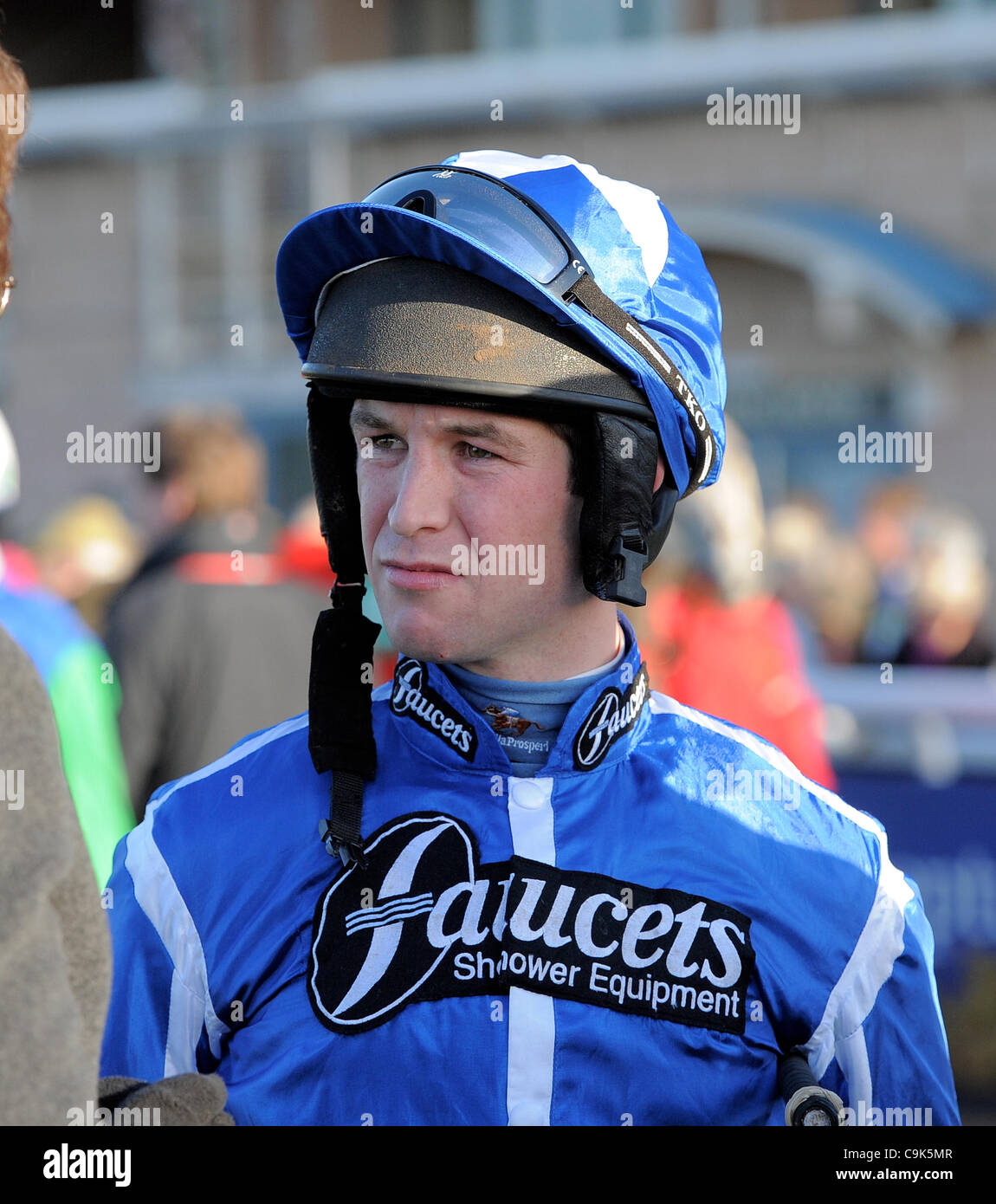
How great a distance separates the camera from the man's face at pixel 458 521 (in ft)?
5.90

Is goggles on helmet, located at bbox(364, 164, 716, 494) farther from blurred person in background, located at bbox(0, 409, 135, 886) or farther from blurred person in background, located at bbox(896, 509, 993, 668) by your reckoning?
blurred person in background, located at bbox(896, 509, 993, 668)

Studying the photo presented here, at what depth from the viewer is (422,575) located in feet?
5.93

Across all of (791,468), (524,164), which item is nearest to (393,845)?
(524,164)

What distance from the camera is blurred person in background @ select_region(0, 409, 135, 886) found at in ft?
10.8

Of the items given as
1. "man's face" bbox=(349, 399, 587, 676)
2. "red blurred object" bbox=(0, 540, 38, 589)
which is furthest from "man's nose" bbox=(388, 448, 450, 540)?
"red blurred object" bbox=(0, 540, 38, 589)

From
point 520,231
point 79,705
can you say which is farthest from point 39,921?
point 79,705

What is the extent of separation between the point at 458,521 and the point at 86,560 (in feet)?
14.1

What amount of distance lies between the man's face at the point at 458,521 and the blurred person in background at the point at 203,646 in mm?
2219

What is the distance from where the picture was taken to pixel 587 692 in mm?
1896

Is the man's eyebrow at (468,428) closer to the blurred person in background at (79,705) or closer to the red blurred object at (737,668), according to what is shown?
the blurred person in background at (79,705)

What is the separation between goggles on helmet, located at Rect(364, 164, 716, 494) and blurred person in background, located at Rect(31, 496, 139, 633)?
396 centimetres

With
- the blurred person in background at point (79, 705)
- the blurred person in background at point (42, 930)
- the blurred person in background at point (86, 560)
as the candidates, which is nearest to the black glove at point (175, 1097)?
the blurred person in background at point (42, 930)
